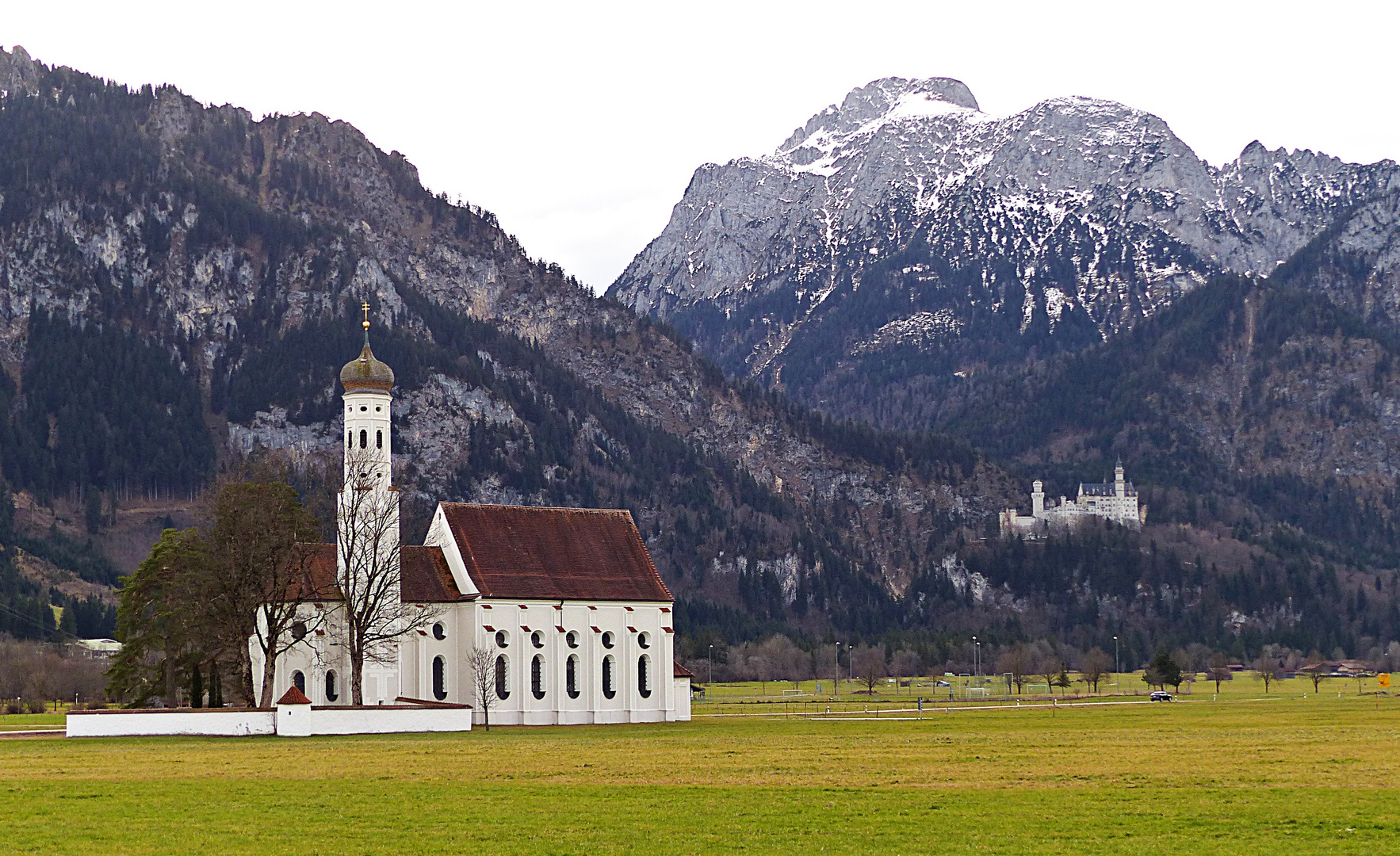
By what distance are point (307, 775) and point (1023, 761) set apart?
2290 centimetres

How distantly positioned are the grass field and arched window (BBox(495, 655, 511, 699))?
102 feet

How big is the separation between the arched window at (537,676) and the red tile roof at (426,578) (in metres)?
6.26

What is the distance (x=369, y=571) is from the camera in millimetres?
105625

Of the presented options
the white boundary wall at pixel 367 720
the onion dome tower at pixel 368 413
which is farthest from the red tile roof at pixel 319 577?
the white boundary wall at pixel 367 720

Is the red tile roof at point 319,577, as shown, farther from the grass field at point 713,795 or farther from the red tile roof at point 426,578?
the grass field at point 713,795

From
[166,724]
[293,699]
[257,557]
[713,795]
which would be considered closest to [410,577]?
[257,557]

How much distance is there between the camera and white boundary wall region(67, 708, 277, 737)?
8319 cm

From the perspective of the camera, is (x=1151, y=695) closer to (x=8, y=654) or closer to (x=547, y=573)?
(x=547, y=573)

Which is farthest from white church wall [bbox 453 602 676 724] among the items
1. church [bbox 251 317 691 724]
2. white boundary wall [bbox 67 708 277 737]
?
white boundary wall [bbox 67 708 277 737]

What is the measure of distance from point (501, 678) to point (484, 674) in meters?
5.54

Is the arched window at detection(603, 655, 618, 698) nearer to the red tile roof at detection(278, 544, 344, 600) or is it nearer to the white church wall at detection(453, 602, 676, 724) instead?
the white church wall at detection(453, 602, 676, 724)

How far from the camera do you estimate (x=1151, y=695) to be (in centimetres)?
16075

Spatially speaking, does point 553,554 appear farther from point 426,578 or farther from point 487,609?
point 426,578

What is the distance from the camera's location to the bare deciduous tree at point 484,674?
10694cm
